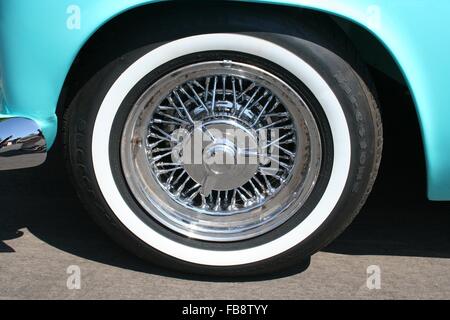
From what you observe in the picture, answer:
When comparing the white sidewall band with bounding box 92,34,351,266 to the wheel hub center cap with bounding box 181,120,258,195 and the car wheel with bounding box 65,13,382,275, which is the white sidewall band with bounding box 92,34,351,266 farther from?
the wheel hub center cap with bounding box 181,120,258,195

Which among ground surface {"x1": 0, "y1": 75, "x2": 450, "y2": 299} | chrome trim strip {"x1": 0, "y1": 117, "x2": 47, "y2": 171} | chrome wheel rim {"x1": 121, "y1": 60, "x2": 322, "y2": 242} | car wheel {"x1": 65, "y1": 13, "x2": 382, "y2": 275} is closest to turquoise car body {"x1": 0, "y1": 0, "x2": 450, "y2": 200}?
chrome trim strip {"x1": 0, "y1": 117, "x2": 47, "y2": 171}

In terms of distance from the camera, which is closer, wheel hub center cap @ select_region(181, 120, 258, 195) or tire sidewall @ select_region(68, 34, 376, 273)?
tire sidewall @ select_region(68, 34, 376, 273)

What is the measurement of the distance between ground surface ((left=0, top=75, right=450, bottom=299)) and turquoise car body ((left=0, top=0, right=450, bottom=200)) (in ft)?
1.63

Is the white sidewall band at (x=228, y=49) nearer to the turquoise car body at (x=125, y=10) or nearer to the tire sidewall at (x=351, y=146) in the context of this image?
the tire sidewall at (x=351, y=146)

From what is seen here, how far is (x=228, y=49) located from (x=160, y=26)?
0.25m

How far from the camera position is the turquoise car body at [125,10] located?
252 cm

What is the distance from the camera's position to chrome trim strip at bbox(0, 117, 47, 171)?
2680mm

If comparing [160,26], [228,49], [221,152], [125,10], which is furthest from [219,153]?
[125,10]

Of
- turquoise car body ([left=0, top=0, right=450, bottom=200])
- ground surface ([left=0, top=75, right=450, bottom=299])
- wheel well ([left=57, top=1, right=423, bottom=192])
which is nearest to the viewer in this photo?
turquoise car body ([left=0, top=0, right=450, bottom=200])

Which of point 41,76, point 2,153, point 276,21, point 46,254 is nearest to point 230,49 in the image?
point 276,21

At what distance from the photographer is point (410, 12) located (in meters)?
2.51

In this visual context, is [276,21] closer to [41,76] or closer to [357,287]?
[41,76]

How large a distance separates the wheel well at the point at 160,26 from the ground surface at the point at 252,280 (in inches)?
28.2

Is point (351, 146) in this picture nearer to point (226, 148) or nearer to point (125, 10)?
point (226, 148)
